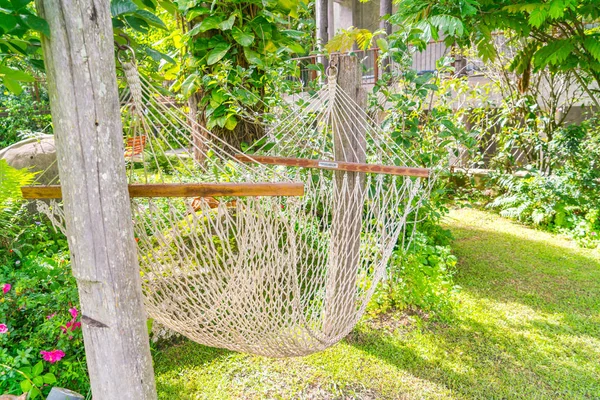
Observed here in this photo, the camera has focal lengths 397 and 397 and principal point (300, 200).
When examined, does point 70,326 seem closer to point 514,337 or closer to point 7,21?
point 7,21

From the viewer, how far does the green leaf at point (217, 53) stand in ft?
7.28

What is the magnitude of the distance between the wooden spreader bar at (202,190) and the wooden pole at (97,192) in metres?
0.08

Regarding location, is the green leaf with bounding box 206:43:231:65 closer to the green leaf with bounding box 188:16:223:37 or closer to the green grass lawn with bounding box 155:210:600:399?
the green leaf with bounding box 188:16:223:37

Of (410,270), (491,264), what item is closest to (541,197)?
(491,264)

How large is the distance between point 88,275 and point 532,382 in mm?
1946

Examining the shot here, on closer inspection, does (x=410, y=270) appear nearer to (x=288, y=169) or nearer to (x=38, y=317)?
(x=288, y=169)

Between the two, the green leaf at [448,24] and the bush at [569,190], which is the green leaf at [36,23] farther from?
the bush at [569,190]

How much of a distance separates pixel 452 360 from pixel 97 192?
1870 mm

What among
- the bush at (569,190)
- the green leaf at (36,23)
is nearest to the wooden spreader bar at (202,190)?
the green leaf at (36,23)

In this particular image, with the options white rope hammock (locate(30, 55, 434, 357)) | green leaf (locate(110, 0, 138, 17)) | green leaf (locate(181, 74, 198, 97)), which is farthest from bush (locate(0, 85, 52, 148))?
green leaf (locate(110, 0, 138, 17))

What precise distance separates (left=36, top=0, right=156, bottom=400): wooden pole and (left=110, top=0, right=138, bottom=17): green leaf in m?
0.15

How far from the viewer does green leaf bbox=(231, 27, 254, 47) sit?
2.15 meters

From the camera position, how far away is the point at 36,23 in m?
0.72

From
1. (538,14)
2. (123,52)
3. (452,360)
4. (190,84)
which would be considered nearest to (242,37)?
(190,84)
